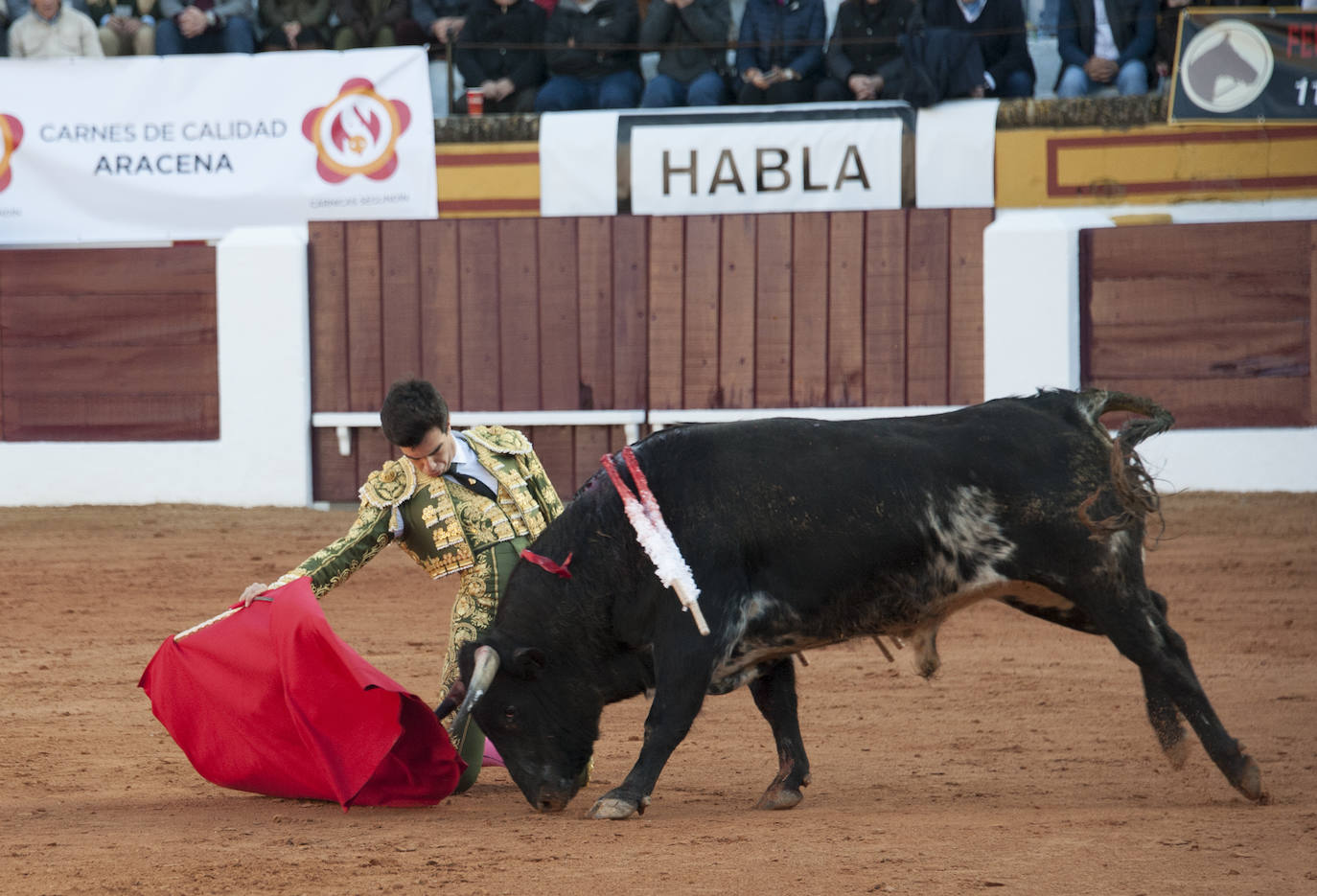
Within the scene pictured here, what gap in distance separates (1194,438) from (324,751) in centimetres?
580

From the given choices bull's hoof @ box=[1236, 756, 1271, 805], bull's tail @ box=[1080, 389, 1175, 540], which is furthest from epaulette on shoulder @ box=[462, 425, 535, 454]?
bull's hoof @ box=[1236, 756, 1271, 805]

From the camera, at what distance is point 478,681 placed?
11.6 feet

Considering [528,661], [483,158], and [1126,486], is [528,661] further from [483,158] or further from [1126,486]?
[483,158]

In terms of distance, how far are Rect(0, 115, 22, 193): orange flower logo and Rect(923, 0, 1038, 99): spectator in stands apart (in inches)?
198

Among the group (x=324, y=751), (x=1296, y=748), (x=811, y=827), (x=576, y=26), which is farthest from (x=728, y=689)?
(x=576, y=26)

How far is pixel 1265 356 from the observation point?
326 inches

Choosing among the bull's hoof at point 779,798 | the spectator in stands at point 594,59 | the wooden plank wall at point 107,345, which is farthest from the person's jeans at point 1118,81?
the bull's hoof at point 779,798

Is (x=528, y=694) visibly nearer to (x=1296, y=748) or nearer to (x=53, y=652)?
(x=1296, y=748)

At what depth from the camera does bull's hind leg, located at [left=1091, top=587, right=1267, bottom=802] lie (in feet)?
11.6

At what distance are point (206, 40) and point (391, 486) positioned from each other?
6199mm

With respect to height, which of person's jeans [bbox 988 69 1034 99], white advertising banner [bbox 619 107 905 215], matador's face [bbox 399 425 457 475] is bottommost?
matador's face [bbox 399 425 457 475]

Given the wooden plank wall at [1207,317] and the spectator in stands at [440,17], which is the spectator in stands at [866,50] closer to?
the wooden plank wall at [1207,317]

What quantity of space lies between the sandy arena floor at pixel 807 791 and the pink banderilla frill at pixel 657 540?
0.48 m

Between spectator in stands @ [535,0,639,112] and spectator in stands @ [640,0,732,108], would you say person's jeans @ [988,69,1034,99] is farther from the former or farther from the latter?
spectator in stands @ [535,0,639,112]
